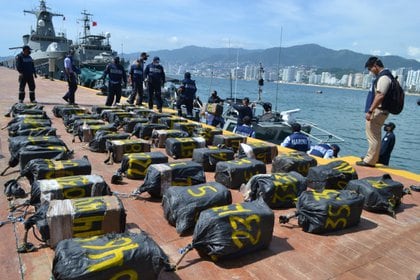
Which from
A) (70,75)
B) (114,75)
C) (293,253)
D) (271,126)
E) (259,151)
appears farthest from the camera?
(271,126)

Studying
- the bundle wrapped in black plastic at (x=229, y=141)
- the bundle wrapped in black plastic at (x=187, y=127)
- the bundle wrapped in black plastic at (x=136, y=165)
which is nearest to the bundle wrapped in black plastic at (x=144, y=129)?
the bundle wrapped in black plastic at (x=187, y=127)

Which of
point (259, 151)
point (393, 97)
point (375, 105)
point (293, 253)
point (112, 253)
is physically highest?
point (393, 97)

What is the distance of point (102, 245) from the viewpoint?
2629 mm

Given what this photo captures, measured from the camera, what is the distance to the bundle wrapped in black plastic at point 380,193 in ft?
15.2

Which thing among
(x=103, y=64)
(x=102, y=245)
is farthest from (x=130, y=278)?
(x=103, y=64)

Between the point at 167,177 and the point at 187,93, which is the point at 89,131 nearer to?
the point at 167,177

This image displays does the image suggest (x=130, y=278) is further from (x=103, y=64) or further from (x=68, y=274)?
(x=103, y=64)

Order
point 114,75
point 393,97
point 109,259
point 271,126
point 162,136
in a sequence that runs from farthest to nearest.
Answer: point 271,126 → point 114,75 → point 162,136 → point 393,97 → point 109,259

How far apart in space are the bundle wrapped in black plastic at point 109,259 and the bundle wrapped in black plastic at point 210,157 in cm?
338

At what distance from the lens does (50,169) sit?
4516 millimetres

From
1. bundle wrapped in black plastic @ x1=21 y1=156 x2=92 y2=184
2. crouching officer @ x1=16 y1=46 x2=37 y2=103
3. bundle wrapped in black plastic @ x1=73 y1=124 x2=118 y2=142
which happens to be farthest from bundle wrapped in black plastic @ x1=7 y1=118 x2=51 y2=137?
crouching officer @ x1=16 y1=46 x2=37 y2=103

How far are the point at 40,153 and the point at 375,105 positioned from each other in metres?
6.02

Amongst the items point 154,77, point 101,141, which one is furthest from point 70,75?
point 101,141

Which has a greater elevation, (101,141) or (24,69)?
(24,69)
